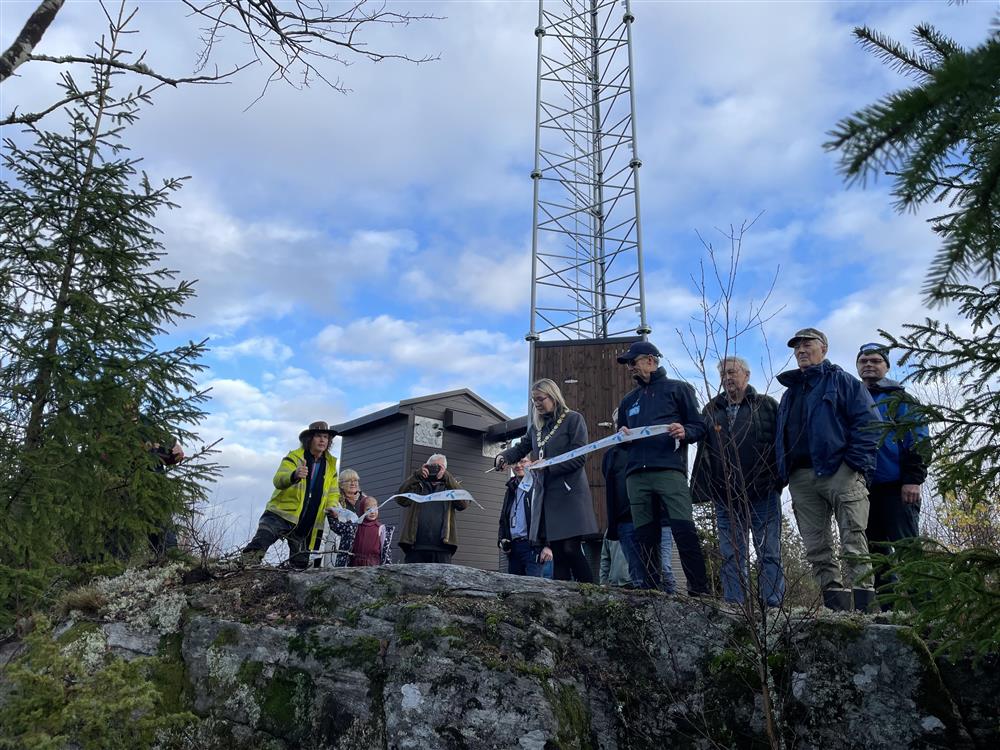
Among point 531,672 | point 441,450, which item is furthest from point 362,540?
point 441,450

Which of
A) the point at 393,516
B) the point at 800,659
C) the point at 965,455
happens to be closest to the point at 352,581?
the point at 800,659

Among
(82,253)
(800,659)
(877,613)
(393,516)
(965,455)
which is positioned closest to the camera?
(965,455)

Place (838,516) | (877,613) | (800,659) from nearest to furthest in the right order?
(800,659) < (877,613) < (838,516)

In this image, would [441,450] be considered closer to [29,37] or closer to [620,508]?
[620,508]

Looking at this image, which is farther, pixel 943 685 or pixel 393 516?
pixel 393 516

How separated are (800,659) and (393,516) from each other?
1015 centimetres

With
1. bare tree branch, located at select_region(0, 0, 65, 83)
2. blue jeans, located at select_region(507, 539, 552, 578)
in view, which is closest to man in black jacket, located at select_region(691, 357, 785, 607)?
blue jeans, located at select_region(507, 539, 552, 578)

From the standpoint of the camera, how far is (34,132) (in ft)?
19.7

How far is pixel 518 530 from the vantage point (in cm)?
729

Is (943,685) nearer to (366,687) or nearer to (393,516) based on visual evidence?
(366,687)

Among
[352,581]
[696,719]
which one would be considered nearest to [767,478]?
[696,719]

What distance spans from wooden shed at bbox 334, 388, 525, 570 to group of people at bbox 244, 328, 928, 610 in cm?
634

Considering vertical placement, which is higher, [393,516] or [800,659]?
[393,516]

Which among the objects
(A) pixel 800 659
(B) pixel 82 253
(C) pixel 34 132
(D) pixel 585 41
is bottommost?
(A) pixel 800 659
